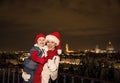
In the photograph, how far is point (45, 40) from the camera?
17.0ft

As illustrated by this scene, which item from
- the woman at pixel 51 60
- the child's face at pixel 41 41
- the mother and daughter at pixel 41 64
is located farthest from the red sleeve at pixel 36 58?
the child's face at pixel 41 41

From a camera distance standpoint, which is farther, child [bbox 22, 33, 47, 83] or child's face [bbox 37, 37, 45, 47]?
child's face [bbox 37, 37, 45, 47]

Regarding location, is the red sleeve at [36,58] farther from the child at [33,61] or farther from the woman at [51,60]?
the woman at [51,60]

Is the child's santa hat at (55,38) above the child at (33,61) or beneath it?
above

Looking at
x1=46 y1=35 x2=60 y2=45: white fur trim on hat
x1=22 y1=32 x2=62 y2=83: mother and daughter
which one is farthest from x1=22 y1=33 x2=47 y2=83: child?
x1=46 y1=35 x2=60 y2=45: white fur trim on hat

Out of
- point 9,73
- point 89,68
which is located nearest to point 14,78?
point 9,73

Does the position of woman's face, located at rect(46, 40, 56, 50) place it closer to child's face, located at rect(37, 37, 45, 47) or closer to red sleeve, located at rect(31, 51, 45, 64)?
child's face, located at rect(37, 37, 45, 47)

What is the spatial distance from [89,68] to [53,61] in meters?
12.1

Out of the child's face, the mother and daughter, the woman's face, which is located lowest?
the mother and daughter

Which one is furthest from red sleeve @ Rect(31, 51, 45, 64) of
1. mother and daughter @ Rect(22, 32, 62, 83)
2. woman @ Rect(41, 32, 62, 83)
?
woman @ Rect(41, 32, 62, 83)

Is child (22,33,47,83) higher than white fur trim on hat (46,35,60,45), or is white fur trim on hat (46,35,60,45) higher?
white fur trim on hat (46,35,60,45)

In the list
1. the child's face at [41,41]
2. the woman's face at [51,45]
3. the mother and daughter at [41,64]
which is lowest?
the mother and daughter at [41,64]

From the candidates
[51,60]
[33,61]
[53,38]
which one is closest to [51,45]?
[53,38]

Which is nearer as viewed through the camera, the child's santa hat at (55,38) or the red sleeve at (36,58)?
the red sleeve at (36,58)
